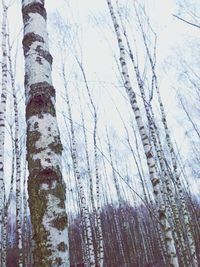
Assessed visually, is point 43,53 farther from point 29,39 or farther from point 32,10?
point 32,10

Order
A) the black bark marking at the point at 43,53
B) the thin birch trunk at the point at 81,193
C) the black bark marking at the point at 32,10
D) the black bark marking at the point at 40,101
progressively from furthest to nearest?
the thin birch trunk at the point at 81,193 → the black bark marking at the point at 32,10 → the black bark marking at the point at 43,53 → the black bark marking at the point at 40,101

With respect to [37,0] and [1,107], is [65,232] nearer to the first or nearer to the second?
[37,0]

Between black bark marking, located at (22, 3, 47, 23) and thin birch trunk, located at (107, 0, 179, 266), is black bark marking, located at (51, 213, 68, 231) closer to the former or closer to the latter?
black bark marking, located at (22, 3, 47, 23)

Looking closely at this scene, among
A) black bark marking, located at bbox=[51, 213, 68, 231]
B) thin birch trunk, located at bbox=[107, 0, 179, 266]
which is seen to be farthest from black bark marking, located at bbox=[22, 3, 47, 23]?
thin birch trunk, located at bbox=[107, 0, 179, 266]

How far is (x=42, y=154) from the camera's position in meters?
1.98

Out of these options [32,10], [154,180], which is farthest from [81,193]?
[32,10]

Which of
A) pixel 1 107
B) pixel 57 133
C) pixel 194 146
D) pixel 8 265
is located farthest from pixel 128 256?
pixel 57 133

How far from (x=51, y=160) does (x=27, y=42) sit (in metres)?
1.05

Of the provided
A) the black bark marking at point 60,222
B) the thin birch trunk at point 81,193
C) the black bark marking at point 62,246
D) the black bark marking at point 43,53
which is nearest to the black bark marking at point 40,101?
the black bark marking at point 43,53

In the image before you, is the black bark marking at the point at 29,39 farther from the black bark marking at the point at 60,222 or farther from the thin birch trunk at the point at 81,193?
the thin birch trunk at the point at 81,193

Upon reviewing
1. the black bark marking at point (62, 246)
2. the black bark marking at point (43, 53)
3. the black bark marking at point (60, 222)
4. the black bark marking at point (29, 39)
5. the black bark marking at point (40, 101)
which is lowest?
the black bark marking at point (62, 246)

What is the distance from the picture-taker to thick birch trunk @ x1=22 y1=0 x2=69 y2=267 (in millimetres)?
1754

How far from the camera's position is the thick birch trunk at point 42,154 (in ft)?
5.75

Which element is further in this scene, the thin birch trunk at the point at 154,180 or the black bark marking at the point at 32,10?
the thin birch trunk at the point at 154,180
